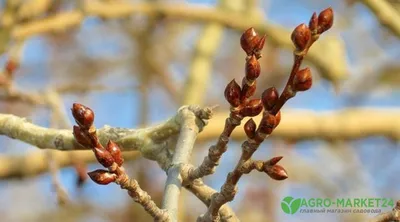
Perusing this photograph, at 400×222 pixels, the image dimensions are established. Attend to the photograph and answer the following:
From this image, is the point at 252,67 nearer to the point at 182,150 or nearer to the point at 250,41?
the point at 250,41

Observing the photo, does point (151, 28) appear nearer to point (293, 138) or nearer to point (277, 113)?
point (293, 138)

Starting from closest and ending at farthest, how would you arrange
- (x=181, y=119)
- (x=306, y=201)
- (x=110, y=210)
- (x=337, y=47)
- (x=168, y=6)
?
1. (x=181, y=119)
2. (x=306, y=201)
3. (x=337, y=47)
4. (x=168, y=6)
5. (x=110, y=210)

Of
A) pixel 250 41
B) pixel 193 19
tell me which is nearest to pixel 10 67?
pixel 193 19

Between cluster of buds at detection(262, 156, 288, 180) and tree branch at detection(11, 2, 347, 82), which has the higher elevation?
tree branch at detection(11, 2, 347, 82)

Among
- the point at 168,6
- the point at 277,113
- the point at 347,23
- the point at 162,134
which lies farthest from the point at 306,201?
the point at 347,23

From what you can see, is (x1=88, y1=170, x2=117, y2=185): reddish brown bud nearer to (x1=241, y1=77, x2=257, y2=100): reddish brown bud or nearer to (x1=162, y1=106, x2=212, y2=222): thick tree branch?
(x1=162, y1=106, x2=212, y2=222): thick tree branch

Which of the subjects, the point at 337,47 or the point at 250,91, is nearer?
the point at 250,91

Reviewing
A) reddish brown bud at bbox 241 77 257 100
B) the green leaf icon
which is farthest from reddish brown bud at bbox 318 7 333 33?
the green leaf icon
